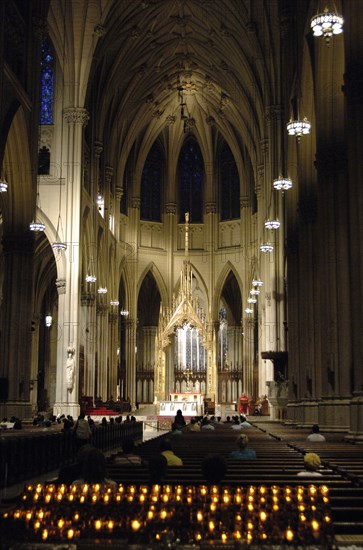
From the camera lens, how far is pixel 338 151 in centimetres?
2053

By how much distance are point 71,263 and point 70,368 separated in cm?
491

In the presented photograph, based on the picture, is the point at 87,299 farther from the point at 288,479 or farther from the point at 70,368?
the point at 288,479

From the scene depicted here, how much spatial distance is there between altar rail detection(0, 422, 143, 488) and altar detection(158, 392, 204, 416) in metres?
24.7

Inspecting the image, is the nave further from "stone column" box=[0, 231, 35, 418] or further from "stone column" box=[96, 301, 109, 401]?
"stone column" box=[96, 301, 109, 401]

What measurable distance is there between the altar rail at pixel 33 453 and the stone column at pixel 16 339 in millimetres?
4896

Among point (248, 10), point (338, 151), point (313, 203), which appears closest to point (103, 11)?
point (248, 10)

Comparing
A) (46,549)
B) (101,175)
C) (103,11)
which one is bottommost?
(46,549)

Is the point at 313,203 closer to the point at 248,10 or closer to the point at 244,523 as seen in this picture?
the point at 248,10

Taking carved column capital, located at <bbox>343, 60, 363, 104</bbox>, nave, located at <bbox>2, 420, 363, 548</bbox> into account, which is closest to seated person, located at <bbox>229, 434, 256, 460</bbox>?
nave, located at <bbox>2, 420, 363, 548</bbox>

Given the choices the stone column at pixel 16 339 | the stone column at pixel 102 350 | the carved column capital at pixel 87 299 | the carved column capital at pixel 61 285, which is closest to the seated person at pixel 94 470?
the stone column at pixel 16 339

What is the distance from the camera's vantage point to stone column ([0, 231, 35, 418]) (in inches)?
938

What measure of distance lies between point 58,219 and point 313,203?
14.1 m

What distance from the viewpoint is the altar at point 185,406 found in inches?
1750

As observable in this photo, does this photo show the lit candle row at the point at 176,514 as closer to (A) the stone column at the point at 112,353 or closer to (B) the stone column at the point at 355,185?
(B) the stone column at the point at 355,185
